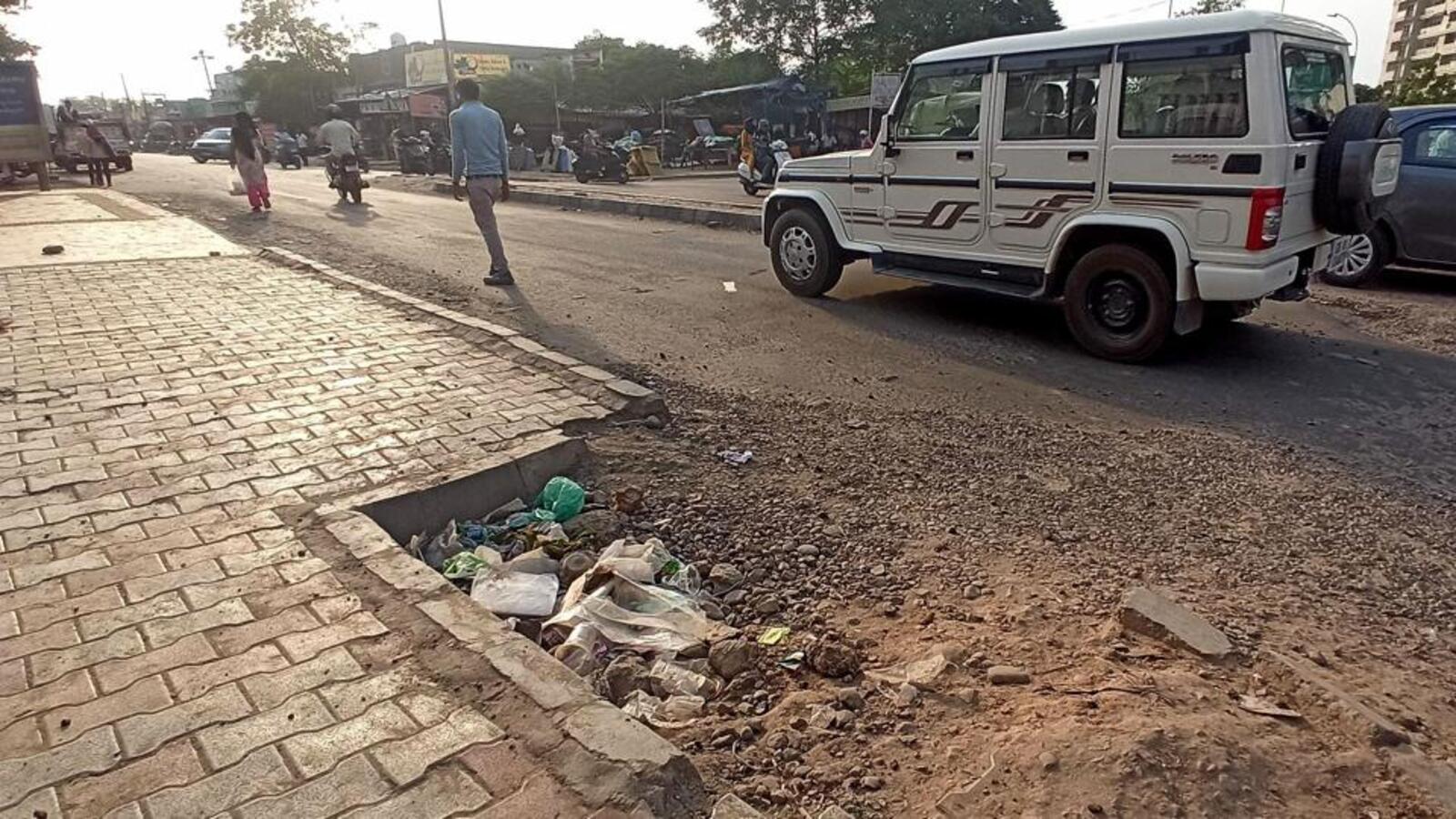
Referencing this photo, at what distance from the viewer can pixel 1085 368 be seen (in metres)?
5.97

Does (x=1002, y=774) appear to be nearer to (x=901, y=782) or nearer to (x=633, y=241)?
(x=901, y=782)

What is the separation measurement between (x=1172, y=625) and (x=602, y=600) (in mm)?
1901

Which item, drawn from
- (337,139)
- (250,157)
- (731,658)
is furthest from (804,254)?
(337,139)

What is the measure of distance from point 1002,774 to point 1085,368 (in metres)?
4.31

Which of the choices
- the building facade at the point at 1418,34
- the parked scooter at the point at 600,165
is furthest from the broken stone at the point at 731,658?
the building facade at the point at 1418,34

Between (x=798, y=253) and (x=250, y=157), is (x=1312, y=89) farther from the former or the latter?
(x=250, y=157)

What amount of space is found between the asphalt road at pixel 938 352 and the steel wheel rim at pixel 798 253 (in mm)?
271

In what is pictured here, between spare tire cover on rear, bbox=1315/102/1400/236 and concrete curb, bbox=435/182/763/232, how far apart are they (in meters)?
6.51

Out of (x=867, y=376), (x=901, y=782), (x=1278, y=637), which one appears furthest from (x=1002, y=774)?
(x=867, y=376)

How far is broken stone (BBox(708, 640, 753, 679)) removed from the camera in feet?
9.14

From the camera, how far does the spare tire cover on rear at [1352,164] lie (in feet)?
17.9

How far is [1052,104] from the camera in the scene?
6121 millimetres

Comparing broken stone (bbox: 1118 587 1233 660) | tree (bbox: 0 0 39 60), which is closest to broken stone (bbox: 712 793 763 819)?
broken stone (bbox: 1118 587 1233 660)

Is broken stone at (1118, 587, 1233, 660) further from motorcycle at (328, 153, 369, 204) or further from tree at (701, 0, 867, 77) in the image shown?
tree at (701, 0, 867, 77)
